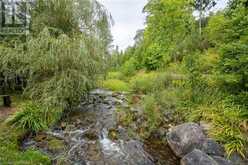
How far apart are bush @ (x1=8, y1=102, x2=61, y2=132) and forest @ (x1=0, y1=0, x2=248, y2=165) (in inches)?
1.0

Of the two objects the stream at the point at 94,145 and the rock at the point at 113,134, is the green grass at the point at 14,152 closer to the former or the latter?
the stream at the point at 94,145

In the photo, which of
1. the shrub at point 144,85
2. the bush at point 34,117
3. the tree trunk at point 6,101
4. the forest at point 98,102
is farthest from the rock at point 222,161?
the tree trunk at point 6,101

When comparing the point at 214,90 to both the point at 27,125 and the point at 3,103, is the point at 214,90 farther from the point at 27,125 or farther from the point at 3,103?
the point at 3,103

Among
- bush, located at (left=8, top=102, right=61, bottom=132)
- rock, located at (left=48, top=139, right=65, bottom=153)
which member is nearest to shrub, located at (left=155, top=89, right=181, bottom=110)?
bush, located at (left=8, top=102, right=61, bottom=132)

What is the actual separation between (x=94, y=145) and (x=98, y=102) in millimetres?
3695

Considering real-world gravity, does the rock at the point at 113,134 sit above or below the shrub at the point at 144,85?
below

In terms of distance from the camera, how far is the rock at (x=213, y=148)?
5.68 m

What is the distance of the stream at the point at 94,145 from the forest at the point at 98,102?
0.08 ft

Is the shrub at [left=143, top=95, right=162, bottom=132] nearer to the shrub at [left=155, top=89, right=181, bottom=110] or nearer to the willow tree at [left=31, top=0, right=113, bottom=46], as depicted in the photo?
the shrub at [left=155, top=89, right=181, bottom=110]

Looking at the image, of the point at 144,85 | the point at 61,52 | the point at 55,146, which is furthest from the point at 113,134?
the point at 144,85

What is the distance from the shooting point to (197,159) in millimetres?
5281

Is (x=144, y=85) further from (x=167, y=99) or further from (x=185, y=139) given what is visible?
(x=185, y=139)

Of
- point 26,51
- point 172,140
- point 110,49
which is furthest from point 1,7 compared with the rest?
point 172,140

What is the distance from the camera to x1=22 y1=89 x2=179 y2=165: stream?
5.74m
